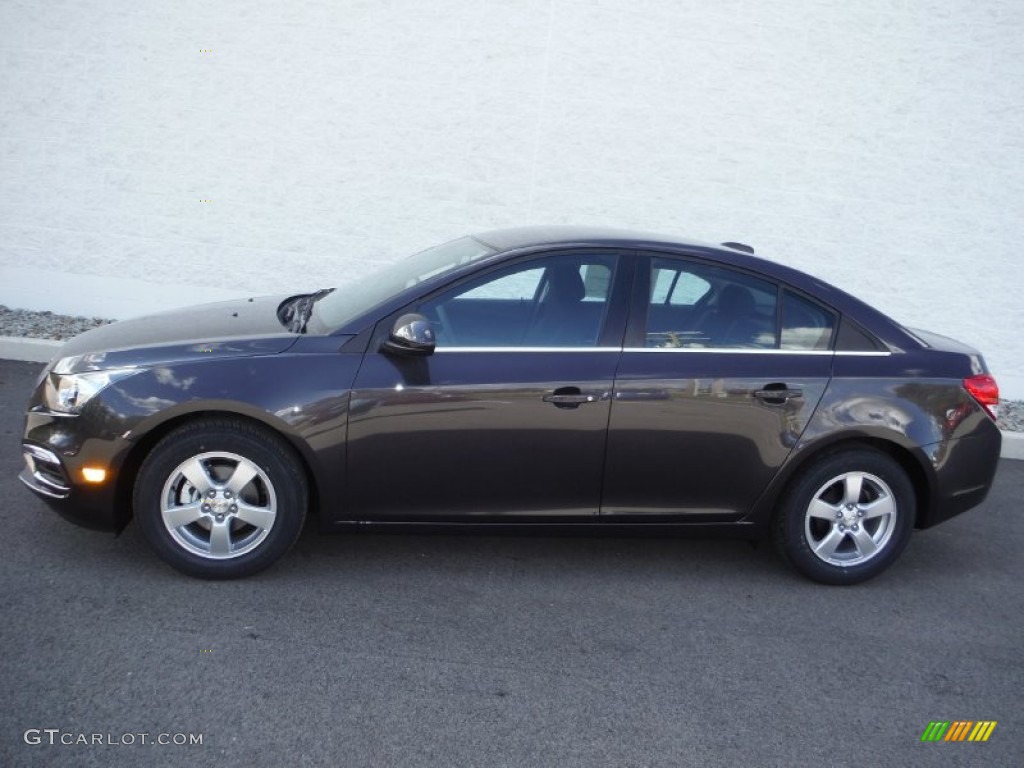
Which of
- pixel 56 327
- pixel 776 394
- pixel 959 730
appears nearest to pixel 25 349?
pixel 56 327

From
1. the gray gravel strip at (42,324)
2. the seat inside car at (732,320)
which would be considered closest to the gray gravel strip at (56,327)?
the gray gravel strip at (42,324)

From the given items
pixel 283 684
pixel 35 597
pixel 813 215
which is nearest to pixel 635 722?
pixel 283 684

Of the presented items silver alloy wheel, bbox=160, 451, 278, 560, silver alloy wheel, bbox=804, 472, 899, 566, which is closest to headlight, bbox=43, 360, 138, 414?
silver alloy wheel, bbox=160, 451, 278, 560

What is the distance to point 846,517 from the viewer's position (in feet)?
17.1

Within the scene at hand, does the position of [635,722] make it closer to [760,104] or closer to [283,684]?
[283,684]

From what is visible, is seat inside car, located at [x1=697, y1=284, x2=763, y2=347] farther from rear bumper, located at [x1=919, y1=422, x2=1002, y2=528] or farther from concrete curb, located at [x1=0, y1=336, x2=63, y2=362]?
concrete curb, located at [x1=0, y1=336, x2=63, y2=362]

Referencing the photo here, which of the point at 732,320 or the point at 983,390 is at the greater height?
the point at 732,320

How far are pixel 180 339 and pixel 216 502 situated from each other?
776mm

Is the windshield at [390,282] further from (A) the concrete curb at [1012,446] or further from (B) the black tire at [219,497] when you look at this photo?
(A) the concrete curb at [1012,446]

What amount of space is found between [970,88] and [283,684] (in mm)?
7514

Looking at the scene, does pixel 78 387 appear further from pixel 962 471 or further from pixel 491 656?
pixel 962 471

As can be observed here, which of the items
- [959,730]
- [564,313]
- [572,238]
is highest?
[572,238]

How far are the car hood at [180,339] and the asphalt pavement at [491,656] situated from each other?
891 mm

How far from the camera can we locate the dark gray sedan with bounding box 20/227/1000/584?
15.4 feet
